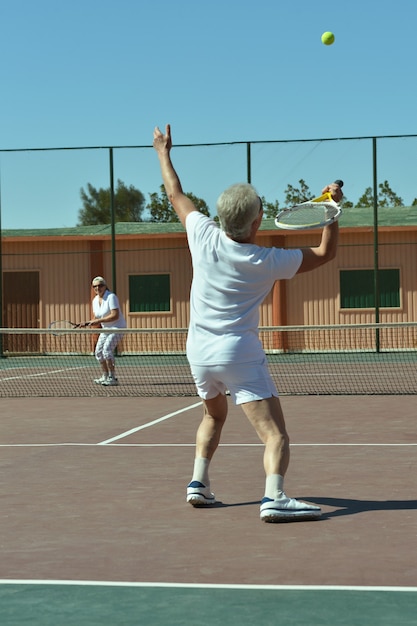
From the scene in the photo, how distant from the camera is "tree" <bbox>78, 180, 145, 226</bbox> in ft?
105

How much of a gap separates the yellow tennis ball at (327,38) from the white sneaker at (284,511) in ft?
40.3

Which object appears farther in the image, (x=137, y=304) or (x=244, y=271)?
(x=137, y=304)

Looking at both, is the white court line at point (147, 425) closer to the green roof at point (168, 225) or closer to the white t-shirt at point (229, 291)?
the white t-shirt at point (229, 291)

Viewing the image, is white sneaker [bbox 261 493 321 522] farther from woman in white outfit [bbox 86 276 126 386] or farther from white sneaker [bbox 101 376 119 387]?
white sneaker [bbox 101 376 119 387]

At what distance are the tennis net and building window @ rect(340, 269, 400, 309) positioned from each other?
2.96ft

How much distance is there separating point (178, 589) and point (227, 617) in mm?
463

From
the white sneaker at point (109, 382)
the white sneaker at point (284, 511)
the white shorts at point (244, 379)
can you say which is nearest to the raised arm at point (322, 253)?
the white shorts at point (244, 379)

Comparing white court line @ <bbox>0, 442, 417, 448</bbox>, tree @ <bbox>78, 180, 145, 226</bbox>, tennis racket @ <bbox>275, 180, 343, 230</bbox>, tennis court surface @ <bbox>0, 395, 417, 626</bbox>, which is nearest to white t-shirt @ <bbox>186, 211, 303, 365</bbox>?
tennis racket @ <bbox>275, 180, 343, 230</bbox>

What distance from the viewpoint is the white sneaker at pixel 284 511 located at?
5.64 metres

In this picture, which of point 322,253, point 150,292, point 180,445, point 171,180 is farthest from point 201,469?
point 150,292

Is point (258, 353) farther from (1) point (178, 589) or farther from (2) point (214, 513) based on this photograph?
(1) point (178, 589)

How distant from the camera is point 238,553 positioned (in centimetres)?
499

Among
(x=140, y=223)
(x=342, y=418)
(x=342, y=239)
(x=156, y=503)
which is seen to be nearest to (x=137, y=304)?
(x=140, y=223)

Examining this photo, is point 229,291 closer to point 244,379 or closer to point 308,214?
point 244,379
